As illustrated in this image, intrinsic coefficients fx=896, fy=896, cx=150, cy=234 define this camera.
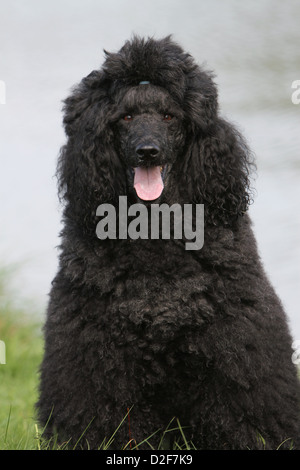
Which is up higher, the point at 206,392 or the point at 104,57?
the point at 104,57

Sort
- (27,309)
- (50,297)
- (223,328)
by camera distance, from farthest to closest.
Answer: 1. (27,309)
2. (50,297)
3. (223,328)

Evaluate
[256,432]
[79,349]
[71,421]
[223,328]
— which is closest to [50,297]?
[79,349]

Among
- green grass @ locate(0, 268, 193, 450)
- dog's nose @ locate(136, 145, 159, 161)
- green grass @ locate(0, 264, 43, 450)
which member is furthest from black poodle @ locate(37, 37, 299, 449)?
green grass @ locate(0, 264, 43, 450)

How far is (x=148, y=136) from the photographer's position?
4.62 m

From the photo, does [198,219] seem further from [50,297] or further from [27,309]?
[27,309]

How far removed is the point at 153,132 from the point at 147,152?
0.14 m

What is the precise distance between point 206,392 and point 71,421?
745 millimetres

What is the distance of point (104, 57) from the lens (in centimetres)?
495

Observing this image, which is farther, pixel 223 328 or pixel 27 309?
pixel 27 309

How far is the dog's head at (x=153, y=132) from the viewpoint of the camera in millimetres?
4758

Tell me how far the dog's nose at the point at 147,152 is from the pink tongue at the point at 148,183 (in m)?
0.11

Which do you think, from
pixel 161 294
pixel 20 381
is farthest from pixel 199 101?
pixel 20 381

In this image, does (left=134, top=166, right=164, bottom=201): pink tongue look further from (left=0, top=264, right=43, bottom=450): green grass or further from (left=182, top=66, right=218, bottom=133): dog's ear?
(left=0, top=264, right=43, bottom=450): green grass

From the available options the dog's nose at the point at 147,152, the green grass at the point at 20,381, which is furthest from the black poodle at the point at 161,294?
the green grass at the point at 20,381
